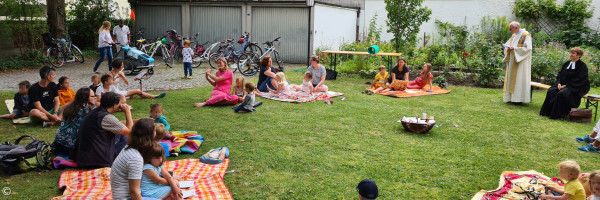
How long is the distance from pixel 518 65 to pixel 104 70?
37.3ft

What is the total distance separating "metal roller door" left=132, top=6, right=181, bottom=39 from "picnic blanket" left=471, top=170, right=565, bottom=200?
51.6ft

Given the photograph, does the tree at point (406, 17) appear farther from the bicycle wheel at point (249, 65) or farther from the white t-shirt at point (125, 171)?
the white t-shirt at point (125, 171)

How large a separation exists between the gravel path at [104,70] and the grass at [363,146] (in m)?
1.64

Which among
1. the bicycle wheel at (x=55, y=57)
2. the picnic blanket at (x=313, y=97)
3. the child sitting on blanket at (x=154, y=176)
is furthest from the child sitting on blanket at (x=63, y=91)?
the bicycle wheel at (x=55, y=57)

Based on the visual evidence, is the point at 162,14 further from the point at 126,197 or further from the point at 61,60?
the point at 126,197

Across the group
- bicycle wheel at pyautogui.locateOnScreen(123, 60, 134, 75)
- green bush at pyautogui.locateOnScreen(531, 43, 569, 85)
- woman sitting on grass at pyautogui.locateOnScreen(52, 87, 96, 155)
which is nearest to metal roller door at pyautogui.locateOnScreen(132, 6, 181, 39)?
bicycle wheel at pyautogui.locateOnScreen(123, 60, 134, 75)

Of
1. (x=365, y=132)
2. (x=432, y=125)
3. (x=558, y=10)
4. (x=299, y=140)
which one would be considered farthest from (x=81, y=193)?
(x=558, y=10)

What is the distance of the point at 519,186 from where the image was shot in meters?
4.38

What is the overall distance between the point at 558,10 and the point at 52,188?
61.1 feet

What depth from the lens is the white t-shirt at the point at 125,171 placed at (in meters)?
3.40

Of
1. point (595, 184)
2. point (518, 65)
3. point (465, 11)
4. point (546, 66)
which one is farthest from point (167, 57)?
point (595, 184)

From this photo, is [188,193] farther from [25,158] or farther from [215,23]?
[215,23]

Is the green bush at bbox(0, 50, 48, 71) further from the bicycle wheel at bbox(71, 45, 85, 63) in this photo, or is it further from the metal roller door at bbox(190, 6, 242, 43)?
the metal roller door at bbox(190, 6, 242, 43)

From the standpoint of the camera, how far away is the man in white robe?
902 cm
